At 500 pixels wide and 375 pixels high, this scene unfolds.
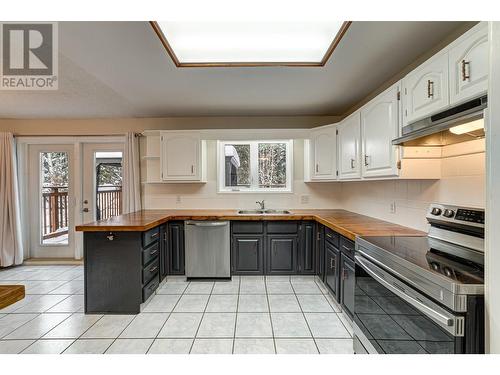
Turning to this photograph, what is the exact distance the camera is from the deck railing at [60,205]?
13.8 feet

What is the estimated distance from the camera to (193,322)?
237cm

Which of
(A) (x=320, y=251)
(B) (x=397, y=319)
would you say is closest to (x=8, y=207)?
(A) (x=320, y=251)

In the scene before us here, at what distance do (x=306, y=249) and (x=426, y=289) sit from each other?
7.40ft

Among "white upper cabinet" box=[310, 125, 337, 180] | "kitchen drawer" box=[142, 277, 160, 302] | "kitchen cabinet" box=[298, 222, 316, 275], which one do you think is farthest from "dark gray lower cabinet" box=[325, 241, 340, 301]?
"kitchen drawer" box=[142, 277, 160, 302]

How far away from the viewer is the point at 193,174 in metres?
3.67

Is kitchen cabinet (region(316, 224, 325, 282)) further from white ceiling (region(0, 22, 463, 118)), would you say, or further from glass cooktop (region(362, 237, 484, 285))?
white ceiling (region(0, 22, 463, 118))

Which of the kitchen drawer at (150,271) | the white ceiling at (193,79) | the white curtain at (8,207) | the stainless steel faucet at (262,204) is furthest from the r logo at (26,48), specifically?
the stainless steel faucet at (262,204)

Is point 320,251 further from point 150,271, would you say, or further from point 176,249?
point 150,271

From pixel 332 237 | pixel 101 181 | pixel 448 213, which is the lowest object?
pixel 332 237

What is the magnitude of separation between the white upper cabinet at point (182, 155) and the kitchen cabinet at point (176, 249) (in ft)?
2.48

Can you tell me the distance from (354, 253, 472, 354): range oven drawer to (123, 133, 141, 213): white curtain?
3.30 meters

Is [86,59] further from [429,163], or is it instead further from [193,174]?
[429,163]

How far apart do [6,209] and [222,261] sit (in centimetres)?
352
